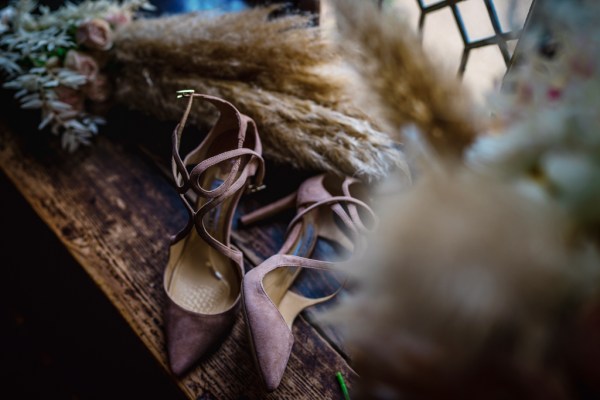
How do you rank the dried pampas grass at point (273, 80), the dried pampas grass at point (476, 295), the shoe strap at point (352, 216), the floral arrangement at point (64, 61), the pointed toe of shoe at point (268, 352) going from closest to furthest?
the dried pampas grass at point (476, 295) → the pointed toe of shoe at point (268, 352) → the shoe strap at point (352, 216) → the dried pampas grass at point (273, 80) → the floral arrangement at point (64, 61)

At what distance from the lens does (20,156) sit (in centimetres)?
112

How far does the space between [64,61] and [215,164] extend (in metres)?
0.60

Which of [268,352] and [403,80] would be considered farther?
[268,352]

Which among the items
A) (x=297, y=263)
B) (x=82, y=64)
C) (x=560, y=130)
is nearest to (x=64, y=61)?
(x=82, y=64)

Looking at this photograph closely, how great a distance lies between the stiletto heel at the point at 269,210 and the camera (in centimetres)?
Result: 95

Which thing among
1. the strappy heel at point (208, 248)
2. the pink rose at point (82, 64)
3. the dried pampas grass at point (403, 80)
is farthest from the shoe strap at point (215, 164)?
the pink rose at point (82, 64)

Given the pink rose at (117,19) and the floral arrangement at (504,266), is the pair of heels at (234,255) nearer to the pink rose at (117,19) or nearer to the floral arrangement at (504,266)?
the floral arrangement at (504,266)

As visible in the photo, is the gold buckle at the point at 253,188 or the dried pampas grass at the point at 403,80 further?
the gold buckle at the point at 253,188

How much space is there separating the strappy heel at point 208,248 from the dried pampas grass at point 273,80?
0.11 meters

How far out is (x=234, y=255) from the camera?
77 centimetres

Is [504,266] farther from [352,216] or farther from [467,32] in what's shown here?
[467,32]

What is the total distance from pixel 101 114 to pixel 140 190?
32cm

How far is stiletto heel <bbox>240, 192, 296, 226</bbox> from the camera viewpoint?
3.11ft

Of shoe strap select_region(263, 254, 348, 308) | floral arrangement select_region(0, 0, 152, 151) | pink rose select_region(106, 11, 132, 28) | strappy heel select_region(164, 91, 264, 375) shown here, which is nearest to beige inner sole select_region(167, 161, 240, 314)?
strappy heel select_region(164, 91, 264, 375)
